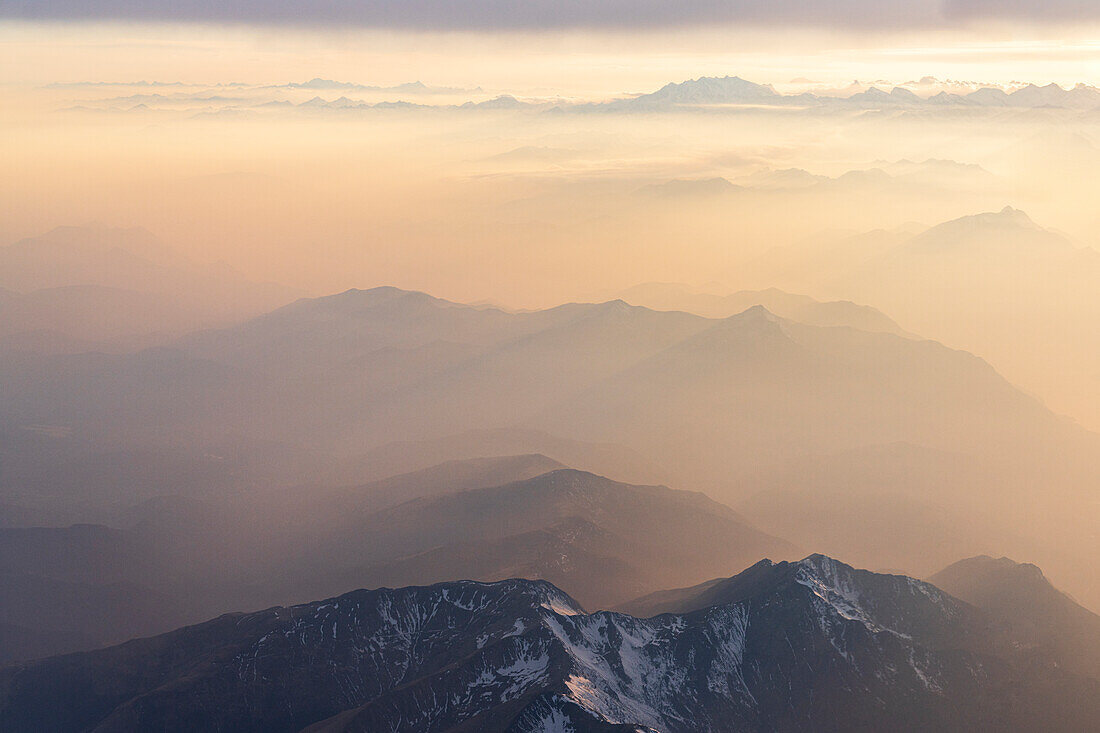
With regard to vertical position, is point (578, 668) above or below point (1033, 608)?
above

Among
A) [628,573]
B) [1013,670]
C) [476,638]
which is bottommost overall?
[628,573]

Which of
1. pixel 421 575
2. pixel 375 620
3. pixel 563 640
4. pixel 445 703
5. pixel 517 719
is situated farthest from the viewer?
pixel 421 575

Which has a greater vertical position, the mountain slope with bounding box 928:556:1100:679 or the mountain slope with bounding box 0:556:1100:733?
the mountain slope with bounding box 0:556:1100:733

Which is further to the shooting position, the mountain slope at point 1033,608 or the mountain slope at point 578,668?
the mountain slope at point 1033,608

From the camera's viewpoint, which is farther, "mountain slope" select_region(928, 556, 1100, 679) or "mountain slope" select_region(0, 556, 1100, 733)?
"mountain slope" select_region(928, 556, 1100, 679)

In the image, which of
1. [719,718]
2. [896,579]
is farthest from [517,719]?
[896,579]

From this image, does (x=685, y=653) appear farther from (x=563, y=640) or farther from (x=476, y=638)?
(x=476, y=638)

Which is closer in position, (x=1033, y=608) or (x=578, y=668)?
(x=578, y=668)

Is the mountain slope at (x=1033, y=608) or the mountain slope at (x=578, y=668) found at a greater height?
the mountain slope at (x=578, y=668)
